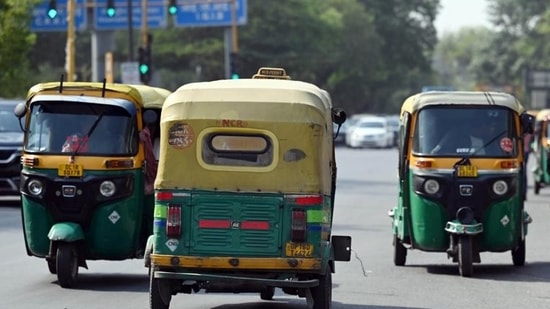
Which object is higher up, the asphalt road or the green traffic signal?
the green traffic signal

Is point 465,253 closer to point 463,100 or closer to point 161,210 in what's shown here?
point 463,100

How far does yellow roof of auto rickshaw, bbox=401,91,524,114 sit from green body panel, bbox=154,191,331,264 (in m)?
5.19

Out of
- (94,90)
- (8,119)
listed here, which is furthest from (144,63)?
(94,90)

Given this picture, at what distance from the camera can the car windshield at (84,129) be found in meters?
14.6

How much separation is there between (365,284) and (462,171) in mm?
2042

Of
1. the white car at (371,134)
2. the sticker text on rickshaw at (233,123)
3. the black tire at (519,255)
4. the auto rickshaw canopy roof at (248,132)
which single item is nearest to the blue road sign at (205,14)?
the white car at (371,134)

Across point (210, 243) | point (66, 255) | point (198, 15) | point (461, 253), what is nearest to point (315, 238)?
point (210, 243)

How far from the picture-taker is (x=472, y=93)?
16531 mm

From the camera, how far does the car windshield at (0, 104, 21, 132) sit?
26484mm

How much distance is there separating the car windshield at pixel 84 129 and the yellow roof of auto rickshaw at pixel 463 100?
3.69m

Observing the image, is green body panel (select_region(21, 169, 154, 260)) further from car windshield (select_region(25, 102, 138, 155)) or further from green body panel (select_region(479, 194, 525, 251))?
green body panel (select_region(479, 194, 525, 251))

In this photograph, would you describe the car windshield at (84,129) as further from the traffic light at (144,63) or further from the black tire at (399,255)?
the traffic light at (144,63)

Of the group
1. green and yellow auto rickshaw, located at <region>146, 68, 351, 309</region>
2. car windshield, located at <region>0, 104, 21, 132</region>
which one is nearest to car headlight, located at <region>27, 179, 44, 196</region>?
green and yellow auto rickshaw, located at <region>146, 68, 351, 309</region>

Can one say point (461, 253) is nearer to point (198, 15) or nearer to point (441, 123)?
point (441, 123)
